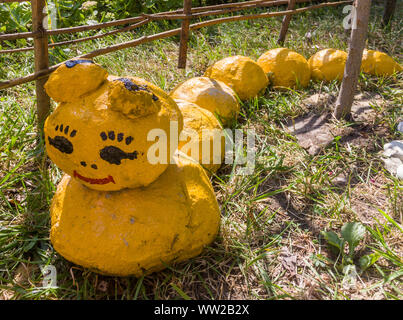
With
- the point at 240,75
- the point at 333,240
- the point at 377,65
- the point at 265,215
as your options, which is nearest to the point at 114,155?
the point at 265,215

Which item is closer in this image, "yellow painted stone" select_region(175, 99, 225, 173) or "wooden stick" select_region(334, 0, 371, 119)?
"yellow painted stone" select_region(175, 99, 225, 173)

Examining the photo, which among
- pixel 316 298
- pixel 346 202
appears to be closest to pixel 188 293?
pixel 316 298

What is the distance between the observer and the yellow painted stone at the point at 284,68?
11.0ft

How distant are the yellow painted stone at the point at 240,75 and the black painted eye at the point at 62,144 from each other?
6.22 feet

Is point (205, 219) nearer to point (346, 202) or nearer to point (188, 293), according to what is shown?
point (188, 293)

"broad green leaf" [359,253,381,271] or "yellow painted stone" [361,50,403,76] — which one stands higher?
"yellow painted stone" [361,50,403,76]

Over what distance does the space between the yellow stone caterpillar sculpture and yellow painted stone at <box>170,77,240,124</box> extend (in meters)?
0.96

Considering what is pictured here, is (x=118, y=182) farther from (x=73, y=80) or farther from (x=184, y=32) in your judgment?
(x=184, y=32)

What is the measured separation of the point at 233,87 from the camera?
3.08 metres

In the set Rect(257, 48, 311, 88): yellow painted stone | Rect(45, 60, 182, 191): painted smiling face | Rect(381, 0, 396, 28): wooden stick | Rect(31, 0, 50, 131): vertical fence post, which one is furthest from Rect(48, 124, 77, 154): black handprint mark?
Rect(381, 0, 396, 28): wooden stick

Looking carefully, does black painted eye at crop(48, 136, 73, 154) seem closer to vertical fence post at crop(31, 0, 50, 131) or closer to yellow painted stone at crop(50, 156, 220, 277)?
yellow painted stone at crop(50, 156, 220, 277)

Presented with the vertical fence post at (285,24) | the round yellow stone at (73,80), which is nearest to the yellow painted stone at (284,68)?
the vertical fence post at (285,24)

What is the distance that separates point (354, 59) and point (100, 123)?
2.20 metres

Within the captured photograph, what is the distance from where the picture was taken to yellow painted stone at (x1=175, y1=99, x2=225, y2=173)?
2.22 m
